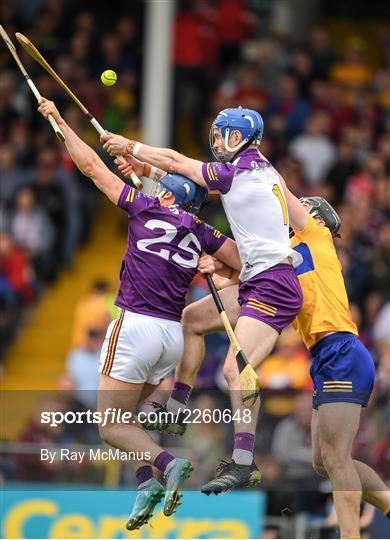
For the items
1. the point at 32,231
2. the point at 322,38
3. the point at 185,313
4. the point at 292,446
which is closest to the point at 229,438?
the point at 292,446

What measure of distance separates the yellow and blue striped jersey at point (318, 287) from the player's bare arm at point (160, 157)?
79 cm

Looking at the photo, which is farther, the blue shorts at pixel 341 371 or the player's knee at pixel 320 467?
the player's knee at pixel 320 467

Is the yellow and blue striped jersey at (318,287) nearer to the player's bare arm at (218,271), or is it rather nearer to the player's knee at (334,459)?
the player's bare arm at (218,271)

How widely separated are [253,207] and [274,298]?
22.5 inches

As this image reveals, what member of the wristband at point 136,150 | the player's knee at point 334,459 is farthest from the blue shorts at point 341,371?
the wristband at point 136,150

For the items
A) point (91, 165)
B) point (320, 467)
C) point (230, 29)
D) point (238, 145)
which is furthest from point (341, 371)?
point (230, 29)

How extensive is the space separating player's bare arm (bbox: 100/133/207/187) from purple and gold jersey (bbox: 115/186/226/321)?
22cm

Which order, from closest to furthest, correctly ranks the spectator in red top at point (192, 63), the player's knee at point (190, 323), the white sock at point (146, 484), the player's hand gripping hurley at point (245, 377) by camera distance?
the player's hand gripping hurley at point (245, 377) < the white sock at point (146, 484) < the player's knee at point (190, 323) < the spectator in red top at point (192, 63)

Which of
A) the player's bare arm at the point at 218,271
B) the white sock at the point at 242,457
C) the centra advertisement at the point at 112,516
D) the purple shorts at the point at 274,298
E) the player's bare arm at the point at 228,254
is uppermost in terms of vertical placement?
the player's bare arm at the point at 228,254

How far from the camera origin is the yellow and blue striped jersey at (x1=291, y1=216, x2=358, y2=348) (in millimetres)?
10125

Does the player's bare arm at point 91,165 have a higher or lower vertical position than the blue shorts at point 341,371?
higher

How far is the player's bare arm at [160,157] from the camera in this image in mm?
10000

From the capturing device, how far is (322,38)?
762 inches

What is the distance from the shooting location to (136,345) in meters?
10.1
